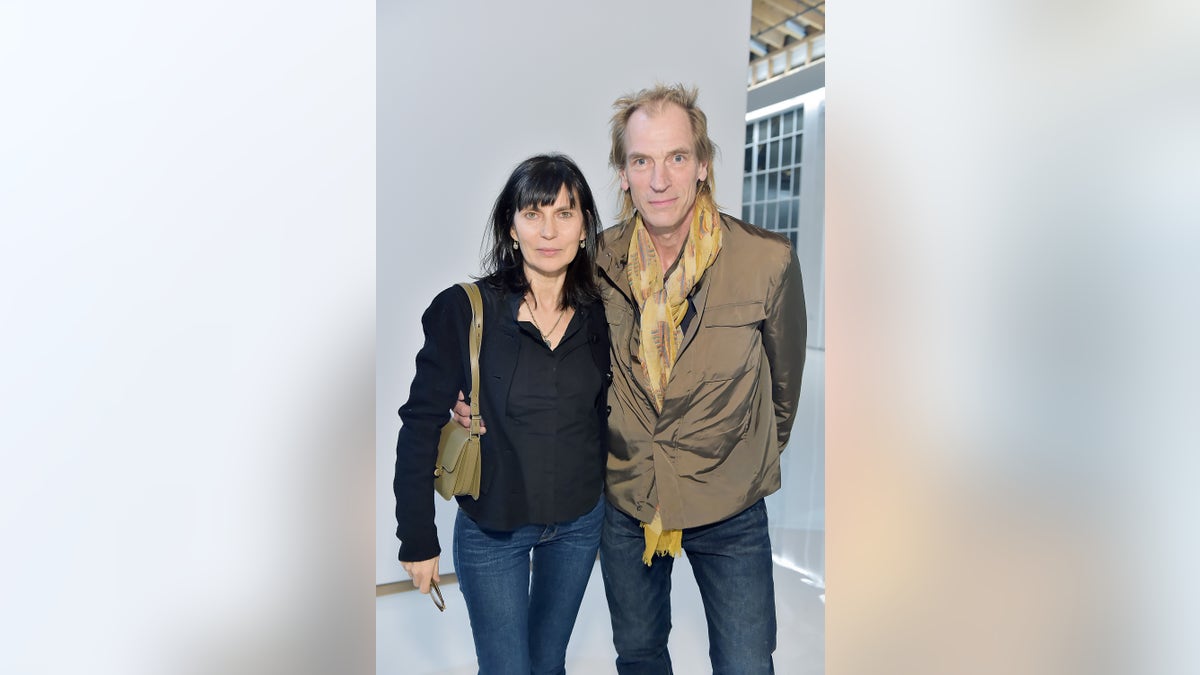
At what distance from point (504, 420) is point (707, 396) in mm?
460

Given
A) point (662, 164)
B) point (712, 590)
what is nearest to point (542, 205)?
point (662, 164)

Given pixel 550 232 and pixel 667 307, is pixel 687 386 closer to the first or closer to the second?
pixel 667 307

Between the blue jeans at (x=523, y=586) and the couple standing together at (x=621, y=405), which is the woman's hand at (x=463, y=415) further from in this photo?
the blue jeans at (x=523, y=586)

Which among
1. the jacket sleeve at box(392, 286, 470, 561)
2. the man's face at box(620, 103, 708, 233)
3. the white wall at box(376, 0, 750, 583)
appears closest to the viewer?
the jacket sleeve at box(392, 286, 470, 561)

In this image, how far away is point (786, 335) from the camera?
1.93 meters

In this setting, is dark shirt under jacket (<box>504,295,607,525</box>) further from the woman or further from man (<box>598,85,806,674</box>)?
man (<box>598,85,806,674</box>)

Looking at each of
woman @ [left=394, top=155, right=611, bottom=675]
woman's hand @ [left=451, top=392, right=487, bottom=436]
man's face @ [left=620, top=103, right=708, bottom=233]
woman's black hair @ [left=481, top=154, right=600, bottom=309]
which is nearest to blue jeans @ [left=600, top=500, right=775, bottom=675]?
woman @ [left=394, top=155, right=611, bottom=675]

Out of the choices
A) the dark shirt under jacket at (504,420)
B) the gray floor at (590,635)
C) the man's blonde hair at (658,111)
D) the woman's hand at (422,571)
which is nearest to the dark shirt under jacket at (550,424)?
the dark shirt under jacket at (504,420)

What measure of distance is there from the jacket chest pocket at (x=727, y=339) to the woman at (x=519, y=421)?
0.85 feet

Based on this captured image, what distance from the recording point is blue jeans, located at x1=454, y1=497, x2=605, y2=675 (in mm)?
1718

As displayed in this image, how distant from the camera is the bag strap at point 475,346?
167 centimetres
